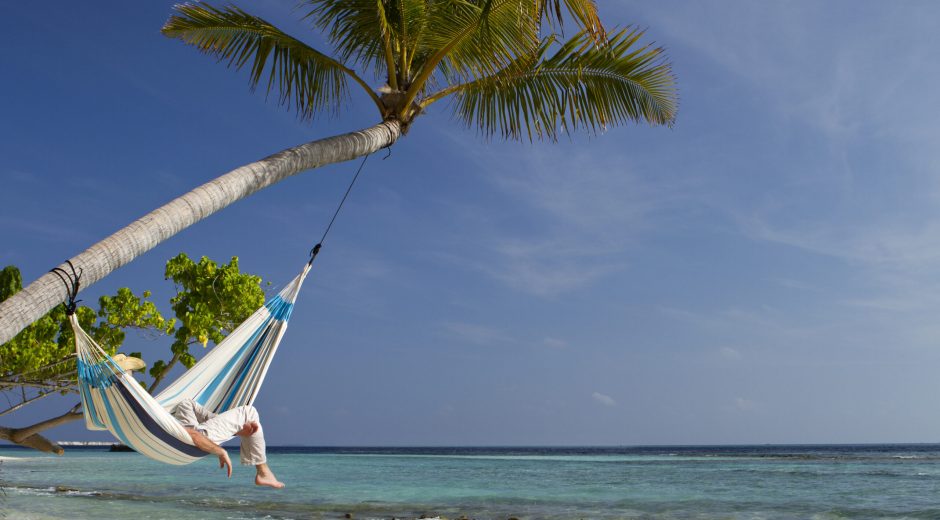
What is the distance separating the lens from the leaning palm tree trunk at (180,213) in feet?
7.28

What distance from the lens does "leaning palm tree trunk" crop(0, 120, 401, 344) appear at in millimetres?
2219

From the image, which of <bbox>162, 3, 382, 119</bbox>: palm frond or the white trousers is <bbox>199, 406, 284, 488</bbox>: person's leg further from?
<bbox>162, 3, 382, 119</bbox>: palm frond

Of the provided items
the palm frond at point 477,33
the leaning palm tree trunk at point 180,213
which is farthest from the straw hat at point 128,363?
the palm frond at point 477,33

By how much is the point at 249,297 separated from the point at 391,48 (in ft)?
10.2

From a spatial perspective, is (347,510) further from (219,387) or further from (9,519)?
(219,387)

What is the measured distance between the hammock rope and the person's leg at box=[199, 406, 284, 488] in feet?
0.45

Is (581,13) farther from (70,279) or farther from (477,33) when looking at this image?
(70,279)

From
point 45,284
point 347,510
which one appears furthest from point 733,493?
point 45,284

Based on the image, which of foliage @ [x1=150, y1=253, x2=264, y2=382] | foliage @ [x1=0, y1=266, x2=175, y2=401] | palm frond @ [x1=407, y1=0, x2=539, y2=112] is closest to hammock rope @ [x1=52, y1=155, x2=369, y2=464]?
palm frond @ [x1=407, y1=0, x2=539, y2=112]

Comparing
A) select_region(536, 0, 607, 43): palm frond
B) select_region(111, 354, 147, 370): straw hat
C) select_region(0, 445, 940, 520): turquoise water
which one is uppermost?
select_region(536, 0, 607, 43): palm frond

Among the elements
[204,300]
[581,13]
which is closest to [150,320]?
[204,300]

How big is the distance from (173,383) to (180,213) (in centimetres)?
89

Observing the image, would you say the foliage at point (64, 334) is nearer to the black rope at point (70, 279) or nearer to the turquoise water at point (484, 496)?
the turquoise water at point (484, 496)

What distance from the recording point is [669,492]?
13938mm
